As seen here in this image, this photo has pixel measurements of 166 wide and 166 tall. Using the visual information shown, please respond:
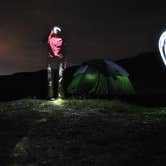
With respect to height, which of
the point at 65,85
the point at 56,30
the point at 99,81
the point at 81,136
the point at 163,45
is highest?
the point at 56,30

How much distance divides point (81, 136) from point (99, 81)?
60.8 feet

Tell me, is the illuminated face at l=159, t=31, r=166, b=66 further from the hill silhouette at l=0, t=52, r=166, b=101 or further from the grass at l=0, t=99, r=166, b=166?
the grass at l=0, t=99, r=166, b=166

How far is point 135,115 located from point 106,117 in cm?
164

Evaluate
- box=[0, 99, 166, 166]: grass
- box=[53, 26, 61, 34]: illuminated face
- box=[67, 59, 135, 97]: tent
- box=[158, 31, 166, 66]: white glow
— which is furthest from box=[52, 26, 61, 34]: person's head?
box=[158, 31, 166, 66]: white glow

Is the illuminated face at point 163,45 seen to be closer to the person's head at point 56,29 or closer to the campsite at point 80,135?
the campsite at point 80,135

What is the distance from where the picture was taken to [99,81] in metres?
33.2

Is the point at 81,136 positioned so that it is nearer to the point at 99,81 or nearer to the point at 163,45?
the point at 163,45

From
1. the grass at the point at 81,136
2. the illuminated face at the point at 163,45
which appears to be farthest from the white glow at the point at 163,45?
Result: the grass at the point at 81,136

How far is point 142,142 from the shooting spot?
44.7 feet

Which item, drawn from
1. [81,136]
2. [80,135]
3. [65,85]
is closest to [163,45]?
[80,135]

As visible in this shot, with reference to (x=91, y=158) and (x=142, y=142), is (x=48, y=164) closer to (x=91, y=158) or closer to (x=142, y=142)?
(x=91, y=158)

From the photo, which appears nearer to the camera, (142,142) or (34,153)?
(34,153)

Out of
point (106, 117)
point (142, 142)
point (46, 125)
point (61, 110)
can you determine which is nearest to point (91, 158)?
point (142, 142)

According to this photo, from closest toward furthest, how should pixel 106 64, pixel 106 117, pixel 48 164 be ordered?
pixel 48 164, pixel 106 117, pixel 106 64
